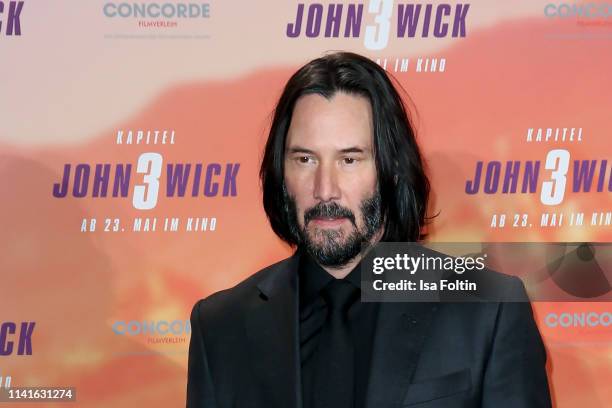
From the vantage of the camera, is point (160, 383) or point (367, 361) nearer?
point (367, 361)

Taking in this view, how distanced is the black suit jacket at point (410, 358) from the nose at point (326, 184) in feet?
1.06

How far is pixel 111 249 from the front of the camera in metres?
4.04

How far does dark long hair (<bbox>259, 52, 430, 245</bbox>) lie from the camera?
2.65 m

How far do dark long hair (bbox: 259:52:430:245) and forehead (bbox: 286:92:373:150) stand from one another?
0.08 ft

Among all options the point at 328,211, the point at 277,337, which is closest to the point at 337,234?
the point at 328,211

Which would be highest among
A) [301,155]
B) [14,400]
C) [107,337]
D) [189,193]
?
[189,193]

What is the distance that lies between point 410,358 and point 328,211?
49 centimetres

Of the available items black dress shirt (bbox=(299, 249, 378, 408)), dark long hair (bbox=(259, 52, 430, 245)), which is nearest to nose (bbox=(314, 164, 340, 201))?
dark long hair (bbox=(259, 52, 430, 245))

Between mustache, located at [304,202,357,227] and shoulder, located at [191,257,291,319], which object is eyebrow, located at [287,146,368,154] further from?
shoulder, located at [191,257,291,319]

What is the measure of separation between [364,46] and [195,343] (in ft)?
6.12

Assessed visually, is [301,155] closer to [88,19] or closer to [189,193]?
[189,193]

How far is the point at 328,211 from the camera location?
97.9 inches

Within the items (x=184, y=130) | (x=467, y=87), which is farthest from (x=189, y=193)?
(x=467, y=87)

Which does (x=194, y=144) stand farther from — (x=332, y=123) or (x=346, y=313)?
(x=346, y=313)
